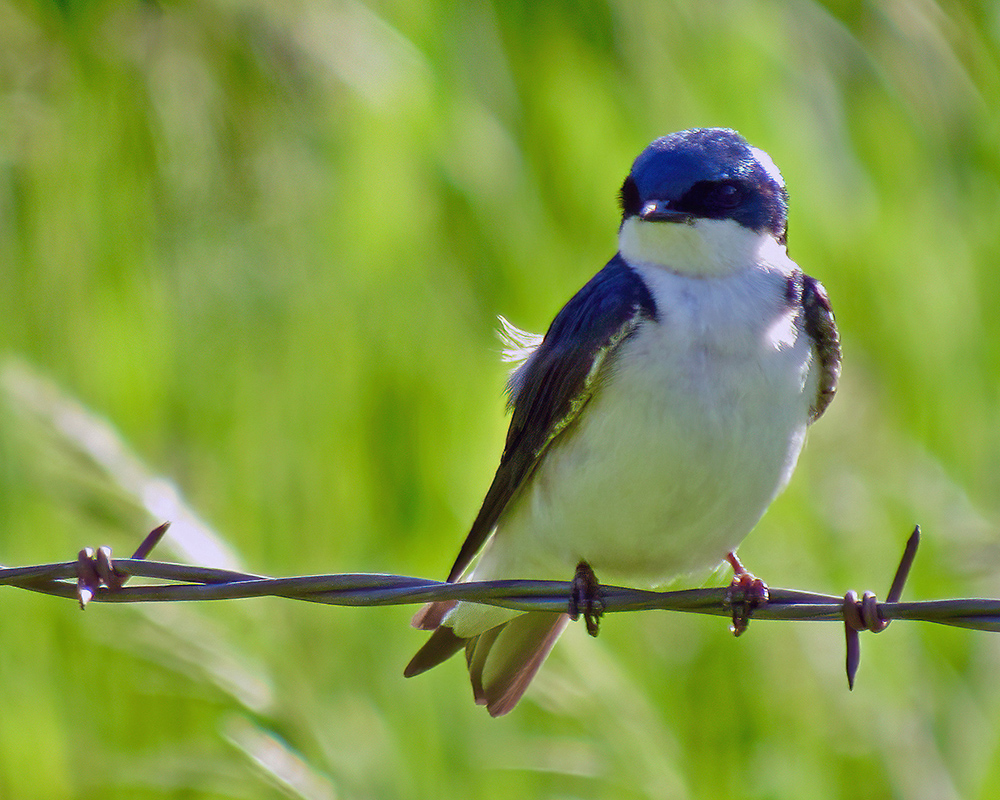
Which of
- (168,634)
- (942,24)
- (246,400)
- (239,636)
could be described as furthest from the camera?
(942,24)

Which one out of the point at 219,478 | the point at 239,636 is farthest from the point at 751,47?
the point at 239,636

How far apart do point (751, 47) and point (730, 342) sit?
1212 mm

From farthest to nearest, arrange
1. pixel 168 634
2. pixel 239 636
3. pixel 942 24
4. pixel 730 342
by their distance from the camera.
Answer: pixel 942 24
pixel 239 636
pixel 168 634
pixel 730 342

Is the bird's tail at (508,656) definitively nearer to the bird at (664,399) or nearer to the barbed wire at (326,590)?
the bird at (664,399)

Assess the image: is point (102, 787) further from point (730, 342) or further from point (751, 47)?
point (751, 47)

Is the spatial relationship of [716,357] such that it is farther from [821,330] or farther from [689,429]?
[821,330]

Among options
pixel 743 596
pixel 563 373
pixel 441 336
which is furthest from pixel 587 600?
pixel 441 336

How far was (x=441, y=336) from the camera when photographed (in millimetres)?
2801

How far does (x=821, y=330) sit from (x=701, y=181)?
342mm

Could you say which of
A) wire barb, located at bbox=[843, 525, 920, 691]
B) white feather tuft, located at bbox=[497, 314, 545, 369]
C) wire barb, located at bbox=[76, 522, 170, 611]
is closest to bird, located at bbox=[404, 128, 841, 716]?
white feather tuft, located at bbox=[497, 314, 545, 369]

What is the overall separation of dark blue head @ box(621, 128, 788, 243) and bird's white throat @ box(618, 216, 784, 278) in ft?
0.07

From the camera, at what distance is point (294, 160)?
2994mm

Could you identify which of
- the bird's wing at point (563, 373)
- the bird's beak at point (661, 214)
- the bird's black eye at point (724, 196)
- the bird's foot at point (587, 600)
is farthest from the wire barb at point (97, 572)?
the bird's black eye at point (724, 196)

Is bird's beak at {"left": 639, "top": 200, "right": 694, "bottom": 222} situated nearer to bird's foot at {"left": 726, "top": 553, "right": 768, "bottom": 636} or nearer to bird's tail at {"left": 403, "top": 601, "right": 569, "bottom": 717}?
bird's foot at {"left": 726, "top": 553, "right": 768, "bottom": 636}
